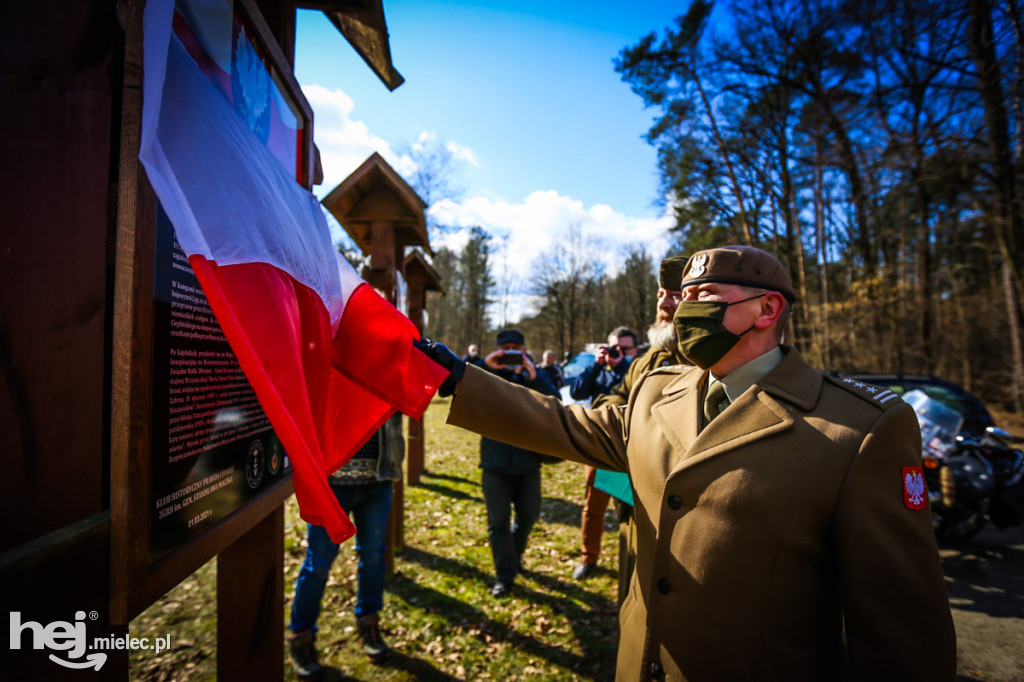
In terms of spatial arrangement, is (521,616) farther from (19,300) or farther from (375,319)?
(19,300)

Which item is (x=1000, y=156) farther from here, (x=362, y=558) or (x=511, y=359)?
(x=362, y=558)

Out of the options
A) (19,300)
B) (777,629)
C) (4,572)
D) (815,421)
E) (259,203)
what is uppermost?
(259,203)

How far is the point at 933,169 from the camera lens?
11031 millimetres

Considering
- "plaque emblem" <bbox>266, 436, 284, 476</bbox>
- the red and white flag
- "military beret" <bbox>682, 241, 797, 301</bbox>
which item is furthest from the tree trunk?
"plaque emblem" <bbox>266, 436, 284, 476</bbox>

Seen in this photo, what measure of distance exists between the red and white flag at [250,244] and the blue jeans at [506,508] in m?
2.95

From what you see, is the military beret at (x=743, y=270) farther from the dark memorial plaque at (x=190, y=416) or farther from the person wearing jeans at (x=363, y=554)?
the person wearing jeans at (x=363, y=554)

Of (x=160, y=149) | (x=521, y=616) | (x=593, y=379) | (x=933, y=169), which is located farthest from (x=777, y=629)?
(x=933, y=169)

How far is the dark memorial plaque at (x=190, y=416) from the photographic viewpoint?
118 cm

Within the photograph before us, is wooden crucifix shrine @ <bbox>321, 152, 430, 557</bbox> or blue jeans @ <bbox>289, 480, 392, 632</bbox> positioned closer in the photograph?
blue jeans @ <bbox>289, 480, 392, 632</bbox>

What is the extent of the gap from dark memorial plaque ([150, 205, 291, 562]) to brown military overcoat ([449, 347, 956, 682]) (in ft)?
4.87

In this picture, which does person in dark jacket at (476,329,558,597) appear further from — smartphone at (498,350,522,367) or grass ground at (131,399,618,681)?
grass ground at (131,399,618,681)

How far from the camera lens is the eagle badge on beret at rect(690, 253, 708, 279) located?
1.92 m

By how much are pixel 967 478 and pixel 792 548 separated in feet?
19.0

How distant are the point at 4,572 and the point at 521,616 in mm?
4162
